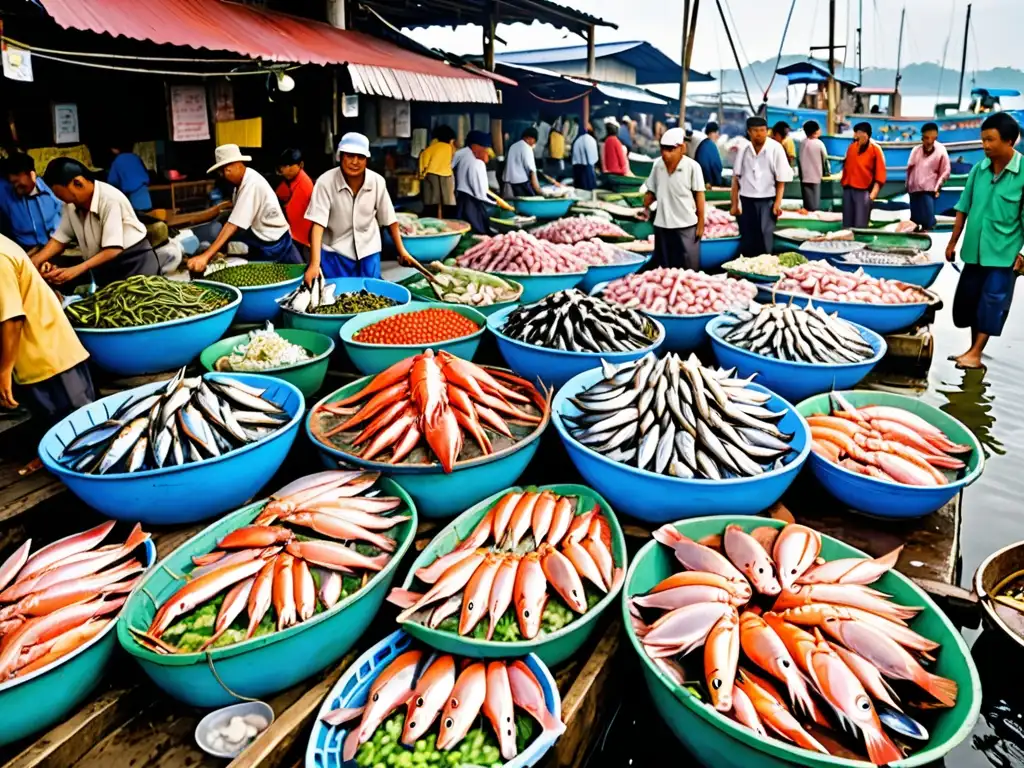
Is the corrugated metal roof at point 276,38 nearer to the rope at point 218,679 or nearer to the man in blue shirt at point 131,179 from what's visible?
the man in blue shirt at point 131,179

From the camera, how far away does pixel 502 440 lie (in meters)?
3.07

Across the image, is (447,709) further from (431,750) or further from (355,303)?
(355,303)

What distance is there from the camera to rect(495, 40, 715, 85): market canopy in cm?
2288

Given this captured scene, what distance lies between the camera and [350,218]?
529cm

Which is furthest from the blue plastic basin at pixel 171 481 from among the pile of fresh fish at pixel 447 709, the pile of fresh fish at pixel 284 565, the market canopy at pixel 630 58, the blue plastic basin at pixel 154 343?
the market canopy at pixel 630 58

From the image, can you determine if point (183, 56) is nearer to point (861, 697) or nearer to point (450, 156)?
point (450, 156)

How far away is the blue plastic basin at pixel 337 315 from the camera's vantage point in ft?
14.2

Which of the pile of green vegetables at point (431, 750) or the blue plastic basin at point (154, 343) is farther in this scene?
the blue plastic basin at point (154, 343)

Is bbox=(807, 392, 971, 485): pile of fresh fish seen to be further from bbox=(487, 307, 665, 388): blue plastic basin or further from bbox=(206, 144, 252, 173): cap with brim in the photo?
bbox=(206, 144, 252, 173): cap with brim

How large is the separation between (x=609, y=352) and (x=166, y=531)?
2.45 m

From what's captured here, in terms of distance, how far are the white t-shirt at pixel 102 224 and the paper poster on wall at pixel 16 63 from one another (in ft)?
3.12

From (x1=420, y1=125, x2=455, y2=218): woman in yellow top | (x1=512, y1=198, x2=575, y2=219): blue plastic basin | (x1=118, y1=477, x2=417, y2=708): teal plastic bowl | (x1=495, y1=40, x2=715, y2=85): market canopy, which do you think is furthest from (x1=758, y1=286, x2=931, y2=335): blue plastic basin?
(x1=495, y1=40, x2=715, y2=85): market canopy

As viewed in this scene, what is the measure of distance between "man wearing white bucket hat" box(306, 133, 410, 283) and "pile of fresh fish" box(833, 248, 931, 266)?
4.77 metres

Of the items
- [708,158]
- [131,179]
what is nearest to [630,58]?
[708,158]
